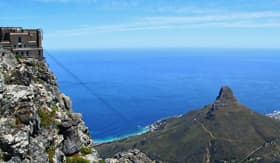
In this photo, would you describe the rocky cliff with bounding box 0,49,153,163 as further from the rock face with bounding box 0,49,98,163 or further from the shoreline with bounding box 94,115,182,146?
the shoreline with bounding box 94,115,182,146

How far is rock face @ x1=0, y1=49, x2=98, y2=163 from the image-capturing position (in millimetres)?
21453

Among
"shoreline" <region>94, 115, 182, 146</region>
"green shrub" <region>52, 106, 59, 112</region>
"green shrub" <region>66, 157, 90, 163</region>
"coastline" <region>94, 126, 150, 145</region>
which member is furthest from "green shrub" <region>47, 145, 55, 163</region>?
"shoreline" <region>94, 115, 182, 146</region>

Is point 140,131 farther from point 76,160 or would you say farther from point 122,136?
point 76,160

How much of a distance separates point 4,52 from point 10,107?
985 centimetres

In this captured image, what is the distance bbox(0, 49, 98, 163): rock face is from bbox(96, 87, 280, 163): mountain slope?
10050cm

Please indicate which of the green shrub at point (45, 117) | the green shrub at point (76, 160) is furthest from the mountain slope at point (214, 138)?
the green shrub at point (45, 117)

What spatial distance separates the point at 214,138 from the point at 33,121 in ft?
476

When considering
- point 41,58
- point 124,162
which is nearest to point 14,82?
point 41,58

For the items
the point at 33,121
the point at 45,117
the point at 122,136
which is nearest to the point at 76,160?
the point at 45,117

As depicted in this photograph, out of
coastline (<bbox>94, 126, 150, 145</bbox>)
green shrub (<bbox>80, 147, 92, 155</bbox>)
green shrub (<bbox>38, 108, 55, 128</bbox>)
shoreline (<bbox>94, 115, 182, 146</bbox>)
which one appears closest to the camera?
green shrub (<bbox>38, 108, 55, 128</bbox>)

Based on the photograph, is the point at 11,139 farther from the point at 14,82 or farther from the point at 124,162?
the point at 124,162

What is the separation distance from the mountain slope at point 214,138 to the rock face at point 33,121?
101 meters

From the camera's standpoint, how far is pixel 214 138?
16188 cm

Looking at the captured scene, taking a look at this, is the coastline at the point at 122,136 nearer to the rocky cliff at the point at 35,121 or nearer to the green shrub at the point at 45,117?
the rocky cliff at the point at 35,121
